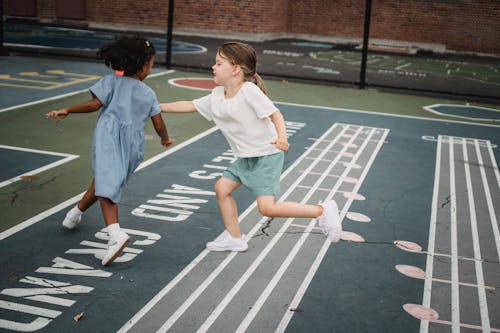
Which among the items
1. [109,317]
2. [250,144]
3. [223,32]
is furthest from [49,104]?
[223,32]

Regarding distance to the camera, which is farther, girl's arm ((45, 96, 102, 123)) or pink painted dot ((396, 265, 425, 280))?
pink painted dot ((396, 265, 425, 280))

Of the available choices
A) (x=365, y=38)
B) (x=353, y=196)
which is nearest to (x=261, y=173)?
(x=353, y=196)

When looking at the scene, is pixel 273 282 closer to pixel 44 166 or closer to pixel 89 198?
pixel 89 198

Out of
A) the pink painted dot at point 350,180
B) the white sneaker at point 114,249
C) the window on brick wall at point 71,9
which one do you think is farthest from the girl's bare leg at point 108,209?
the window on brick wall at point 71,9

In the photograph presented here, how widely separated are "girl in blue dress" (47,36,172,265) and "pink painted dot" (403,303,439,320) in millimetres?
1646

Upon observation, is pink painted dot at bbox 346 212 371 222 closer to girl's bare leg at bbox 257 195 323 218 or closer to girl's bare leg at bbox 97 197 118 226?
girl's bare leg at bbox 257 195 323 218

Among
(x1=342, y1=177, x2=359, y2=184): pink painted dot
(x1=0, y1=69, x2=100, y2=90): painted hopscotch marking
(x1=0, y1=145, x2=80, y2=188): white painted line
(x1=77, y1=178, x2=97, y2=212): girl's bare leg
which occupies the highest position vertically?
(x1=0, y1=69, x2=100, y2=90): painted hopscotch marking

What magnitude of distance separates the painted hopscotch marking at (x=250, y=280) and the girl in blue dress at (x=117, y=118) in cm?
55

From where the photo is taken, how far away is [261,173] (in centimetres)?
396

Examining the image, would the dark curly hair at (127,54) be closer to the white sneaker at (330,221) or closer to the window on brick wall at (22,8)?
the white sneaker at (330,221)

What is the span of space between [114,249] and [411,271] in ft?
5.93

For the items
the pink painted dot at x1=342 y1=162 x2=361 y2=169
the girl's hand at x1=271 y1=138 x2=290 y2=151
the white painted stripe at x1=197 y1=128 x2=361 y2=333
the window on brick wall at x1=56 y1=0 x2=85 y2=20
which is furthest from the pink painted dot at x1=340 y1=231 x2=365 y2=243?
the window on brick wall at x1=56 y1=0 x2=85 y2=20

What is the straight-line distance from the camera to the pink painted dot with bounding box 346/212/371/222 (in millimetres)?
4979

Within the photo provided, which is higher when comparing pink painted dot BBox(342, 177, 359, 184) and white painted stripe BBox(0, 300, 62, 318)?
pink painted dot BBox(342, 177, 359, 184)
